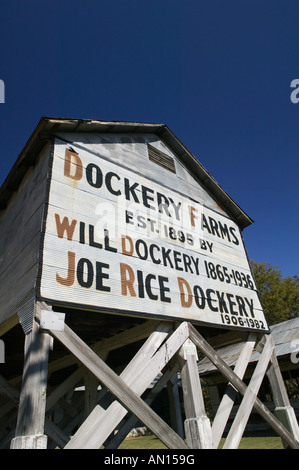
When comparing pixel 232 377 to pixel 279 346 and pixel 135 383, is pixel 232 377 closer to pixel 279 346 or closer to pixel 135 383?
pixel 135 383

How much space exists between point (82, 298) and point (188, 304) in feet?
7.45

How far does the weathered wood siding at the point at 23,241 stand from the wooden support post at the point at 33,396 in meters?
0.47

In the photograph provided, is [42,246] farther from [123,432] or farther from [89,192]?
[123,432]

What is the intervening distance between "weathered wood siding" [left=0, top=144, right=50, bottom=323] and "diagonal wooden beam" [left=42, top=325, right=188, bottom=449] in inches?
26.7

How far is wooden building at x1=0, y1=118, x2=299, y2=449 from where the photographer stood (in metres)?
3.95

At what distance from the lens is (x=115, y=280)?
4770mm

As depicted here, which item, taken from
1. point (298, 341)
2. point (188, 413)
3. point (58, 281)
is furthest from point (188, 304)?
point (298, 341)

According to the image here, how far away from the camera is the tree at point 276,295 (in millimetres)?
31875

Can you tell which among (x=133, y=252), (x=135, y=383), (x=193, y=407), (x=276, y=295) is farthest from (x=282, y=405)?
(x=276, y=295)

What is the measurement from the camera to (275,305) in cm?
3203

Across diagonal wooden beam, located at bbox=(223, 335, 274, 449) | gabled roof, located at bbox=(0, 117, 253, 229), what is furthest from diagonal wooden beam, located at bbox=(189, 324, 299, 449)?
gabled roof, located at bbox=(0, 117, 253, 229)

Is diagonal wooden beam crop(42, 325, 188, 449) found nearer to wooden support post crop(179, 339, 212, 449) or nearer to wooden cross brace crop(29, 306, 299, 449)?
wooden cross brace crop(29, 306, 299, 449)

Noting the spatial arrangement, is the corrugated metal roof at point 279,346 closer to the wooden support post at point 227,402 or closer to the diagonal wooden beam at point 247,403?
the diagonal wooden beam at point 247,403

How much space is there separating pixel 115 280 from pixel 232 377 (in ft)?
10.1
